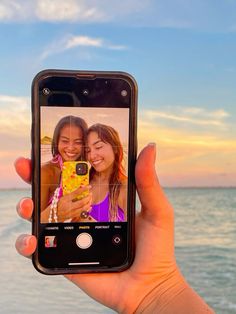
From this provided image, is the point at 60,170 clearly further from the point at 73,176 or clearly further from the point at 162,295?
the point at 162,295

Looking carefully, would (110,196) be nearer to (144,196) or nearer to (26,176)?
(144,196)

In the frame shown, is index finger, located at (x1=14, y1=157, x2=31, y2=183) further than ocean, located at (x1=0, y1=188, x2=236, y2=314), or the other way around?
ocean, located at (x1=0, y1=188, x2=236, y2=314)

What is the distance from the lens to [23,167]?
123 centimetres

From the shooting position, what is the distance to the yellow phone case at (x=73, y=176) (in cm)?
123

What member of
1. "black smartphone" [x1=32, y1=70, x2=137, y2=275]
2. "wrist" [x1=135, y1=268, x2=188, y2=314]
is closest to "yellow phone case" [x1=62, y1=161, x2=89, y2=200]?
"black smartphone" [x1=32, y1=70, x2=137, y2=275]

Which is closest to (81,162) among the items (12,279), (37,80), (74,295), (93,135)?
(93,135)

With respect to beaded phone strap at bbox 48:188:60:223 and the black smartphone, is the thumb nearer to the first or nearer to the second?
the black smartphone

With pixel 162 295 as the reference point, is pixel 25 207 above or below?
above

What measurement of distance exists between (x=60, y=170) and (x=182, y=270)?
244 inches

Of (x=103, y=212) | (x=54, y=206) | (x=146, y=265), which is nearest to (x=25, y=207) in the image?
(x=54, y=206)

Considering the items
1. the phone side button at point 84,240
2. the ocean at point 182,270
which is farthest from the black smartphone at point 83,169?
the ocean at point 182,270

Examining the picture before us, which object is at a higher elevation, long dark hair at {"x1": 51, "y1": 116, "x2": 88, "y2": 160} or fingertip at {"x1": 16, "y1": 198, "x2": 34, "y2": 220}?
long dark hair at {"x1": 51, "y1": 116, "x2": 88, "y2": 160}

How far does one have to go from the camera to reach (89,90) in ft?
4.12

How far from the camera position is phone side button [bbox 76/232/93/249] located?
1.27m
